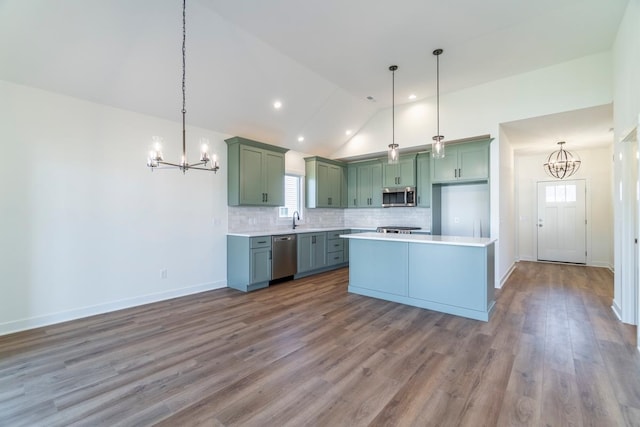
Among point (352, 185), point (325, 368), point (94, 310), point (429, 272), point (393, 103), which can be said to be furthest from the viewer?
point (352, 185)

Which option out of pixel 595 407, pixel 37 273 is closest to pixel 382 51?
pixel 595 407

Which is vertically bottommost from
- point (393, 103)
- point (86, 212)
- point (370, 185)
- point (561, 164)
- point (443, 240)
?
point (443, 240)

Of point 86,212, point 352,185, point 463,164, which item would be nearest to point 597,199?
point 463,164

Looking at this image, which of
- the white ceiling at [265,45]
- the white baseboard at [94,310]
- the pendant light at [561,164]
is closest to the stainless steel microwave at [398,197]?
the white ceiling at [265,45]

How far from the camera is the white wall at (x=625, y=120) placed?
2883 mm

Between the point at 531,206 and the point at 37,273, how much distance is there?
32.2ft

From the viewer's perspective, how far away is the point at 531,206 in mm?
7500

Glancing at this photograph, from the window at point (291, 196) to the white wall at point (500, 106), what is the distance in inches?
80.9

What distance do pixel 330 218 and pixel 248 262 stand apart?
310 cm

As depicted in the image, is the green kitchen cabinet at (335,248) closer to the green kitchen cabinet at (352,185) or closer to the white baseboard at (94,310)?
the green kitchen cabinet at (352,185)

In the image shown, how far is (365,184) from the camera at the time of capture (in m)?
7.05

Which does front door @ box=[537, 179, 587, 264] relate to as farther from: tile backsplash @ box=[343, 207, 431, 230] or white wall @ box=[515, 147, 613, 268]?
tile backsplash @ box=[343, 207, 431, 230]

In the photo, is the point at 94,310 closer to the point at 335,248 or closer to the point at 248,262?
the point at 248,262

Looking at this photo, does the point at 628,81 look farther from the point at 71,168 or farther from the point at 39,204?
the point at 39,204
